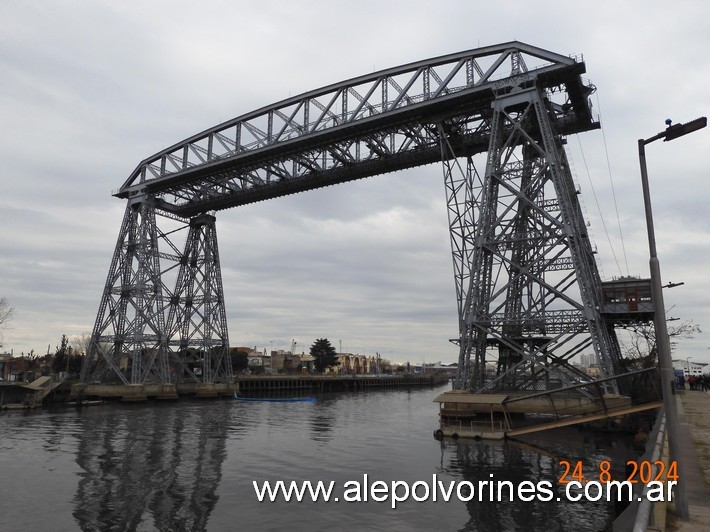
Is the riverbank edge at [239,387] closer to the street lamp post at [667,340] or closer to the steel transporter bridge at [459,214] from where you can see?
the steel transporter bridge at [459,214]

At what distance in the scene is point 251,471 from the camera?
63.3ft

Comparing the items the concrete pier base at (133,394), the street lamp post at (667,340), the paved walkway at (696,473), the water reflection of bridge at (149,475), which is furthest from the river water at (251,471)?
the concrete pier base at (133,394)

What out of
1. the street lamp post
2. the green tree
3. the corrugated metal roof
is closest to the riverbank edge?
the green tree

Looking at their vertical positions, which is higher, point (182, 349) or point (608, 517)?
point (182, 349)

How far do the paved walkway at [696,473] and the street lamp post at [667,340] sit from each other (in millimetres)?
268

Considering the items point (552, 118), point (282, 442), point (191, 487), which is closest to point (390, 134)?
point (552, 118)

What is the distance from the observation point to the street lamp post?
759 centimetres

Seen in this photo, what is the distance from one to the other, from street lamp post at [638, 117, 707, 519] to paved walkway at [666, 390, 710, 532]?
268mm

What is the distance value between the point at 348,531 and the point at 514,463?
9486 millimetres

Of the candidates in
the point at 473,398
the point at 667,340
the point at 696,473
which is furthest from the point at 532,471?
the point at 667,340

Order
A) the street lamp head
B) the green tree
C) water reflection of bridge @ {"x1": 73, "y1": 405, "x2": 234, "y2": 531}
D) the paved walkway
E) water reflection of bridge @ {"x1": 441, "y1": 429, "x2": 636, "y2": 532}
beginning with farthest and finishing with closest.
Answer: the green tree, water reflection of bridge @ {"x1": 73, "y1": 405, "x2": 234, "y2": 531}, water reflection of bridge @ {"x1": 441, "y1": 429, "x2": 636, "y2": 532}, the street lamp head, the paved walkway

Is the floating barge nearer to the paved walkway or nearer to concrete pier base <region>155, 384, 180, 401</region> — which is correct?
the paved walkway

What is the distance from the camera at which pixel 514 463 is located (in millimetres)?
19719

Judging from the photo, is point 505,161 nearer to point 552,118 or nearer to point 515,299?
point 552,118
